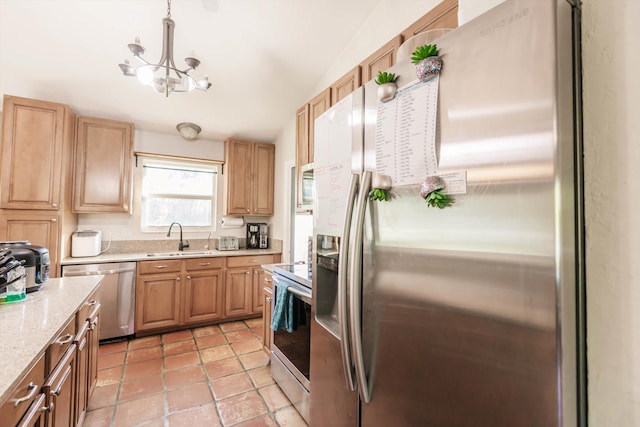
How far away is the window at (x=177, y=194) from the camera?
394cm

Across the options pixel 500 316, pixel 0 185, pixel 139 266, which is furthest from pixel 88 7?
pixel 500 316

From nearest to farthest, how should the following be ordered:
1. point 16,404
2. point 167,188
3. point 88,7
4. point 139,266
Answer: point 16,404 → point 88,7 → point 139,266 → point 167,188

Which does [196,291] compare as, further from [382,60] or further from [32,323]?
[382,60]

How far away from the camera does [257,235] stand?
4.40 metres

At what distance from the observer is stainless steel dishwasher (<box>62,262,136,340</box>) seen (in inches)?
121

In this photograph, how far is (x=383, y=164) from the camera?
3.09 feet

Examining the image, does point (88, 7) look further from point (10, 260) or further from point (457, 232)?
point (457, 232)

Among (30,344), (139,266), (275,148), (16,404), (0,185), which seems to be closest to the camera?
(16,404)

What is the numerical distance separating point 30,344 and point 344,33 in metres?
3.01

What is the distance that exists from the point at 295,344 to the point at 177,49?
281cm

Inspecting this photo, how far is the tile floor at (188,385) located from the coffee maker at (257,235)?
4.58 ft

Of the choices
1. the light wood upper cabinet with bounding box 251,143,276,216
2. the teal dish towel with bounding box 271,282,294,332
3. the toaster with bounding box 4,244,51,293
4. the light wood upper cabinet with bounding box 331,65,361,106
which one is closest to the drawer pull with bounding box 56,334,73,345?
the toaster with bounding box 4,244,51,293

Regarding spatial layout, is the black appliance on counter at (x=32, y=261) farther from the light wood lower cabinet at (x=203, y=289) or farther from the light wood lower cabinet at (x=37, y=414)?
the light wood lower cabinet at (x=203, y=289)

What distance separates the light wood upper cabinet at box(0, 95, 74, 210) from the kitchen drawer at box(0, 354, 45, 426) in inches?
99.6
